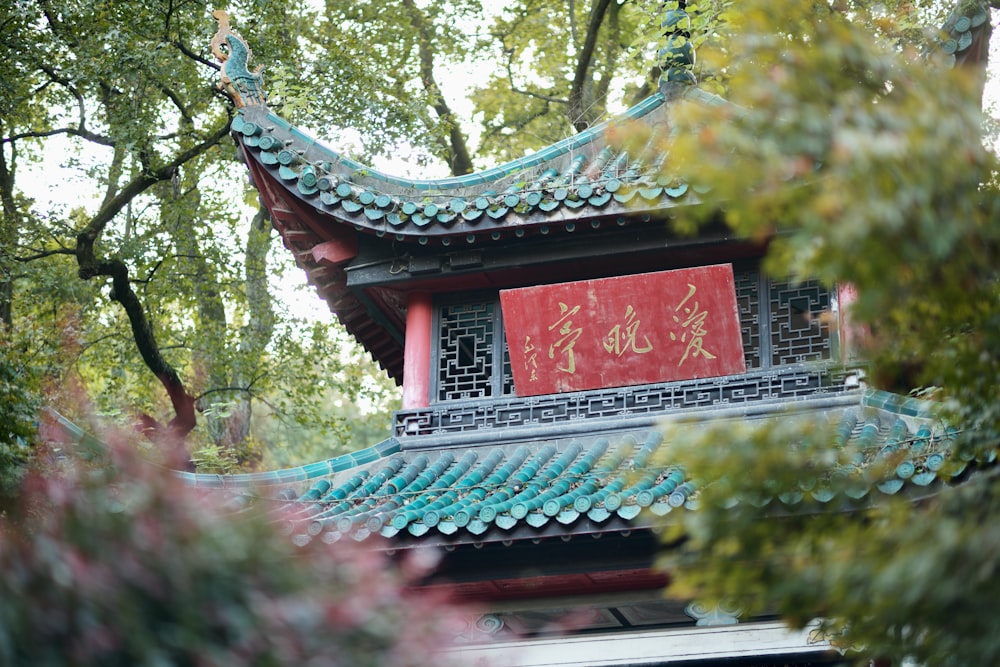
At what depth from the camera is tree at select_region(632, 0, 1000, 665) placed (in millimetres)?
3268

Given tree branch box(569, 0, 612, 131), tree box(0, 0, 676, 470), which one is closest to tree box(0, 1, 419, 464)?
tree box(0, 0, 676, 470)

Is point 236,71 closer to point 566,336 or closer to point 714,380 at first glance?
point 566,336

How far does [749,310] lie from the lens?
28.3 feet

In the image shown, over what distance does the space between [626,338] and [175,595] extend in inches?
227

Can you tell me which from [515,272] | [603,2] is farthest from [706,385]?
[603,2]

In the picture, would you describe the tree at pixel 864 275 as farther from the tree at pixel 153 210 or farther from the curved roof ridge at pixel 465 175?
the tree at pixel 153 210

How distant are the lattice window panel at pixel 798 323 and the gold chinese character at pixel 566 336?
1255 mm

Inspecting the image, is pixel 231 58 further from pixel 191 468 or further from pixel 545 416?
pixel 191 468

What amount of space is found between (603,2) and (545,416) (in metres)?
8.87

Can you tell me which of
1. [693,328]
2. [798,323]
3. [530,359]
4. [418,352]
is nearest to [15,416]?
[418,352]

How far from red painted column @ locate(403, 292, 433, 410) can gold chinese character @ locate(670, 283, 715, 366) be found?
1.72 m

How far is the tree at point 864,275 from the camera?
3268 millimetres

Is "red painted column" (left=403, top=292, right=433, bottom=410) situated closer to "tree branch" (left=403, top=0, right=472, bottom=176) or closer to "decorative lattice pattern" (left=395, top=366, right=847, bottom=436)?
"decorative lattice pattern" (left=395, top=366, right=847, bottom=436)

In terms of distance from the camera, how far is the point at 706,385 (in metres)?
8.24
